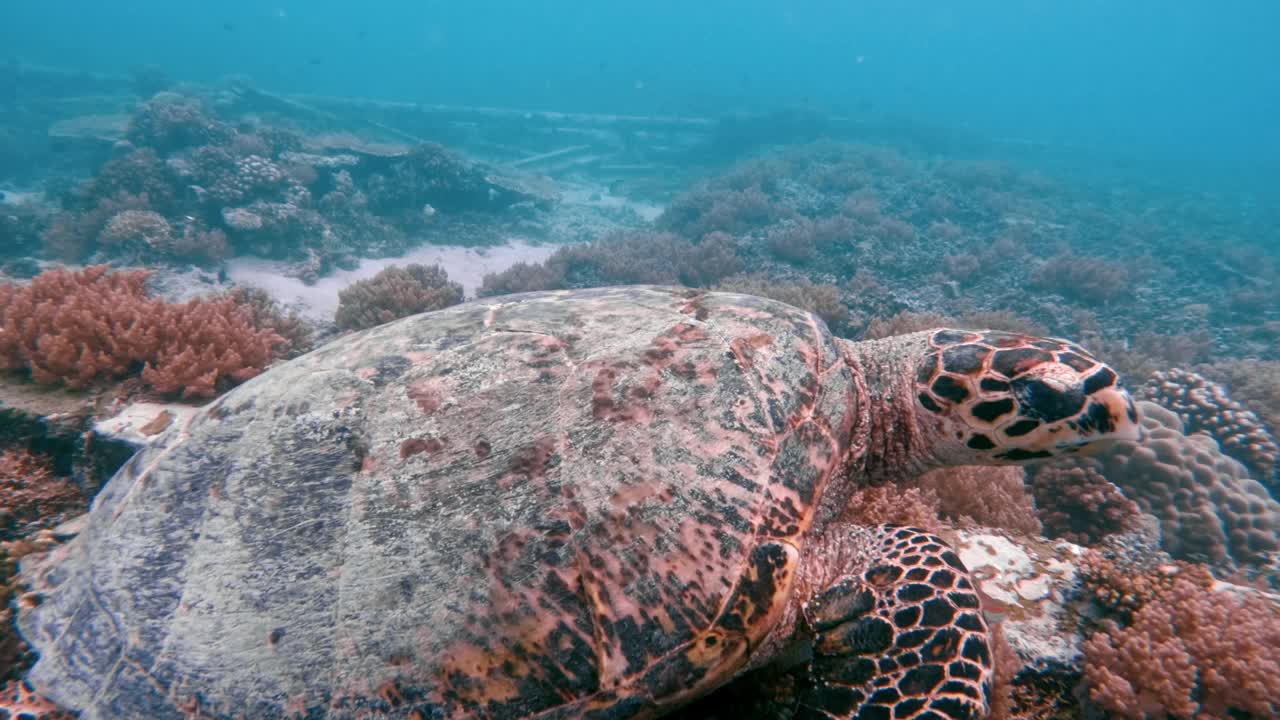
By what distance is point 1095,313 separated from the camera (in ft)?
35.2

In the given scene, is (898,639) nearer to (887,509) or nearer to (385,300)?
(887,509)

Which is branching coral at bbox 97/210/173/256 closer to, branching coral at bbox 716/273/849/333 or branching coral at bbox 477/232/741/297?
branching coral at bbox 477/232/741/297

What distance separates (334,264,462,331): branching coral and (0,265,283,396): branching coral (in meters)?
2.69

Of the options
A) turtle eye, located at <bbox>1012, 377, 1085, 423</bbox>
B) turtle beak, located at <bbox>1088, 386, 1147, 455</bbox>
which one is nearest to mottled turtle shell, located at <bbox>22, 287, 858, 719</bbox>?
turtle eye, located at <bbox>1012, 377, 1085, 423</bbox>

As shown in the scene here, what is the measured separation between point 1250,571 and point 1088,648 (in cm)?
374

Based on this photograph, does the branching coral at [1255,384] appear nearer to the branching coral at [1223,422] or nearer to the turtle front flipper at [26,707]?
the branching coral at [1223,422]

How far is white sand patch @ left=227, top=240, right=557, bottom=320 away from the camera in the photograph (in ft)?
32.1

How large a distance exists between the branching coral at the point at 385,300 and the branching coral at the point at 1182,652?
7454 millimetres

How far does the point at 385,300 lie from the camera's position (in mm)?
7434

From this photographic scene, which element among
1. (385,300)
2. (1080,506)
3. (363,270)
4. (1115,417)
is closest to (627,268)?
(385,300)

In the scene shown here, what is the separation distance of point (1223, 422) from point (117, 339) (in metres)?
10.5

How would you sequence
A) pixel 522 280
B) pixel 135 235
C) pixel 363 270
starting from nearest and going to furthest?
1. pixel 135 235
2. pixel 522 280
3. pixel 363 270

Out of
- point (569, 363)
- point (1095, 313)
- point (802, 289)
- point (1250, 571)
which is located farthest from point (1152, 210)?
point (569, 363)

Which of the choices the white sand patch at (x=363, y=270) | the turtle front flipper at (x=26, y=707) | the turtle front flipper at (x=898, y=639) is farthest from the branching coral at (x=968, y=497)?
the white sand patch at (x=363, y=270)
